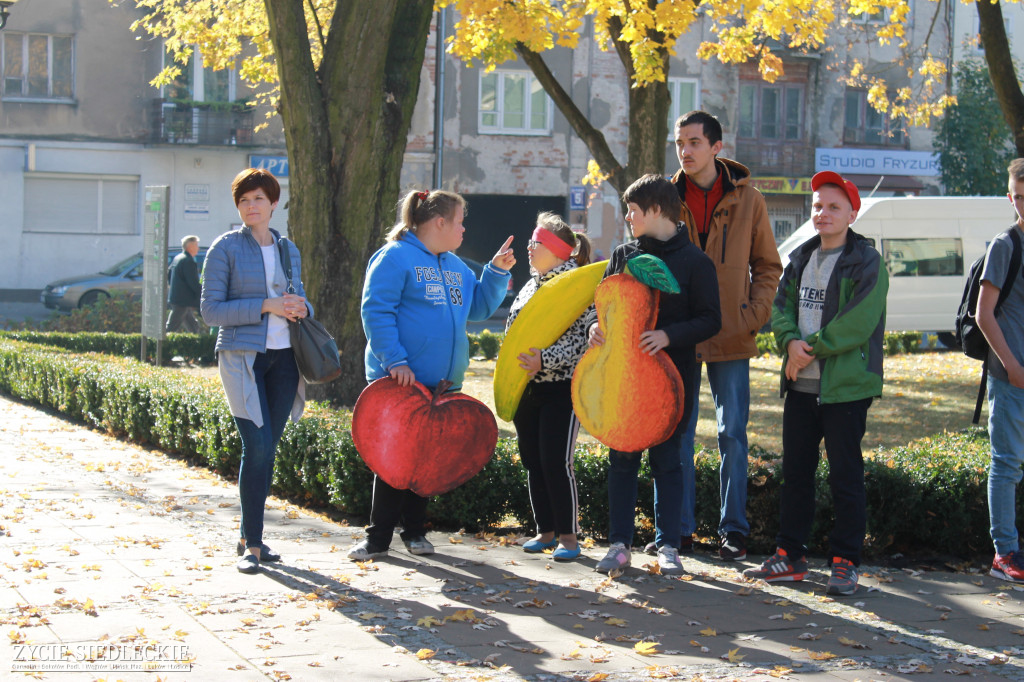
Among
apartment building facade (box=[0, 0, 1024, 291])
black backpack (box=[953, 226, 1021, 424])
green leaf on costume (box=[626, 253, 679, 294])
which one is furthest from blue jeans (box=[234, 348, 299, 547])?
apartment building facade (box=[0, 0, 1024, 291])

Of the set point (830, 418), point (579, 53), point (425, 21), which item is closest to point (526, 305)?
point (830, 418)

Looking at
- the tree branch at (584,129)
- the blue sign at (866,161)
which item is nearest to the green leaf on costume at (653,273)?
the tree branch at (584,129)

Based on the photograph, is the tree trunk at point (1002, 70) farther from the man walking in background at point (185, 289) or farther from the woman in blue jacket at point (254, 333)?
the man walking in background at point (185, 289)

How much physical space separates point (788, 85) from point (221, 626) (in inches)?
1355

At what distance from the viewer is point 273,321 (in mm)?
5902

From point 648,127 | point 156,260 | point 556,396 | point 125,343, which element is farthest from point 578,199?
point 556,396

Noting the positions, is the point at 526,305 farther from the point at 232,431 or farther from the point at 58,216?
the point at 58,216

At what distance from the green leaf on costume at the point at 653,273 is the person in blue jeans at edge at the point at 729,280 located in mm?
675

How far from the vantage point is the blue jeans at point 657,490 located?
5852 millimetres

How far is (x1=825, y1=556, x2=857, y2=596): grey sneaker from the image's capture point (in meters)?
5.48

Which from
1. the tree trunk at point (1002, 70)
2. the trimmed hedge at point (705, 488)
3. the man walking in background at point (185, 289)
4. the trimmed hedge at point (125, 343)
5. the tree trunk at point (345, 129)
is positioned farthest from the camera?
the man walking in background at point (185, 289)

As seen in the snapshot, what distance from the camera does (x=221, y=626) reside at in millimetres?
4734

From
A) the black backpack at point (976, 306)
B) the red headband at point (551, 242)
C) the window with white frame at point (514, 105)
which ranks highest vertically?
the window with white frame at point (514, 105)

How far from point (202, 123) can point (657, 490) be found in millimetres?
29461
